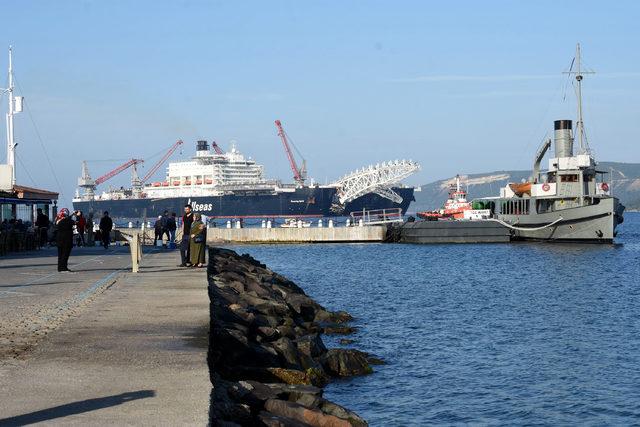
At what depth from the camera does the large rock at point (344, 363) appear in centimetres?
1602

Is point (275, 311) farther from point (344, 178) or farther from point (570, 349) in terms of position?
point (344, 178)

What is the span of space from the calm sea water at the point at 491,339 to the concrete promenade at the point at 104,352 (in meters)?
3.16

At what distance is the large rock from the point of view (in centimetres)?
1602

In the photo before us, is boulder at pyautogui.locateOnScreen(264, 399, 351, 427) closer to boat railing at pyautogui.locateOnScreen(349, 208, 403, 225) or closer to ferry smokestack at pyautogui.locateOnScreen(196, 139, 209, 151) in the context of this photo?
boat railing at pyautogui.locateOnScreen(349, 208, 403, 225)

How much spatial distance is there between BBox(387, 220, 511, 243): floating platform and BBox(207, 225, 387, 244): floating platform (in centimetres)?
258

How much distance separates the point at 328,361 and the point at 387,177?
459 ft

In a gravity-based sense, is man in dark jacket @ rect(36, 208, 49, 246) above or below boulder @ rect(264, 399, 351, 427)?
above

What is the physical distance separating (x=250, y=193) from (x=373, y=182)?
1990cm

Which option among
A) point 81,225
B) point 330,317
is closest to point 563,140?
point 81,225

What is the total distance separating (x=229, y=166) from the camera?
563 feet

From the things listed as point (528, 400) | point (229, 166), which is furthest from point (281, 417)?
point (229, 166)

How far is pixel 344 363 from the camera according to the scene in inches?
637

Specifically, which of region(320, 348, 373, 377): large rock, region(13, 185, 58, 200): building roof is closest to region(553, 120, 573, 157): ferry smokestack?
→ region(13, 185, 58, 200): building roof

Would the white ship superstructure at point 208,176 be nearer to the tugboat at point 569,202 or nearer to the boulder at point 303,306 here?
the tugboat at point 569,202
